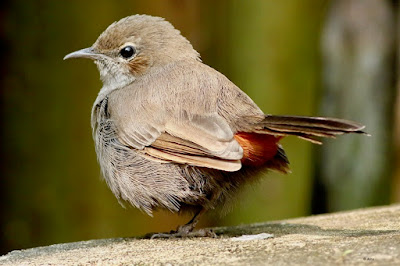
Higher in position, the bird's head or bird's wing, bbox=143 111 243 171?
the bird's head

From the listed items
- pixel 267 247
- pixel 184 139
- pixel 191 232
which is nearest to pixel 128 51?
pixel 184 139

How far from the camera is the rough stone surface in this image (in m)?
3.41

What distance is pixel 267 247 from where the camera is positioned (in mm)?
3863

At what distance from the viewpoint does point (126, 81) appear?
5.34 metres

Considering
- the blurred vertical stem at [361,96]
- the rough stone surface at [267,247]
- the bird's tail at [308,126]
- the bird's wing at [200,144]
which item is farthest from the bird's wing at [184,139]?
the blurred vertical stem at [361,96]

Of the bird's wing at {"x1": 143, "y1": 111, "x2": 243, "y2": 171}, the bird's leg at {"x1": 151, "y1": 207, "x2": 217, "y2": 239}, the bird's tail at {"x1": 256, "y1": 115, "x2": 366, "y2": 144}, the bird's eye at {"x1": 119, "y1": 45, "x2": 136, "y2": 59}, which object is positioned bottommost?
the bird's leg at {"x1": 151, "y1": 207, "x2": 217, "y2": 239}

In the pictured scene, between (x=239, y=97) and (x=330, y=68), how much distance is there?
8.81 feet

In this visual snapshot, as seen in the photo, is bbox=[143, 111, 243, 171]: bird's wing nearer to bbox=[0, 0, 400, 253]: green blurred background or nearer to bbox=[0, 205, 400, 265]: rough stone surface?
bbox=[0, 205, 400, 265]: rough stone surface

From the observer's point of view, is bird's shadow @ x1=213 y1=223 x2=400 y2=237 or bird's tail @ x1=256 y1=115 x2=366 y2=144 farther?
bird's shadow @ x1=213 y1=223 x2=400 y2=237

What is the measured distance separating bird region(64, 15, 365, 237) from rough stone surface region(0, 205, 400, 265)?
10.9 inches

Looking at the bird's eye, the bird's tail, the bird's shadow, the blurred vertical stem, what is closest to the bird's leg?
the bird's shadow

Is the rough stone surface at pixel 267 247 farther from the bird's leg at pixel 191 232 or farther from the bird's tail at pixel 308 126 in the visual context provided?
the bird's tail at pixel 308 126

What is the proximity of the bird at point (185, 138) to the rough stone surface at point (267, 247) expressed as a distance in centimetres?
28

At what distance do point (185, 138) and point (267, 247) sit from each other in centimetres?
94
